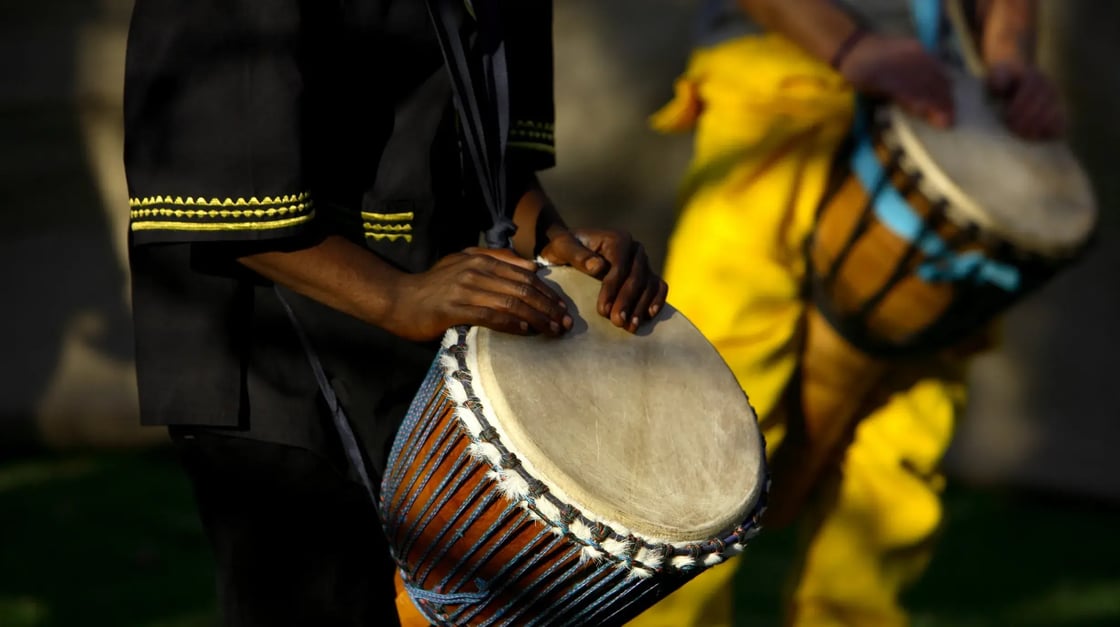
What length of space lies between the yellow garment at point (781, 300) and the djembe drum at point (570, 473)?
2.81 feet

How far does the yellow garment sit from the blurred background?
4.38 ft

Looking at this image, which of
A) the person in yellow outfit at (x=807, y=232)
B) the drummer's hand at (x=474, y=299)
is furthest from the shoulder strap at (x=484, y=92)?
the person in yellow outfit at (x=807, y=232)

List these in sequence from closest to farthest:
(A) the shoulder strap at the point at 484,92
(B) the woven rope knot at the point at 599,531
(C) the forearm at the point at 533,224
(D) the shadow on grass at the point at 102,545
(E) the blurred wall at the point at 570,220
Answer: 1. (B) the woven rope knot at the point at 599,531
2. (A) the shoulder strap at the point at 484,92
3. (C) the forearm at the point at 533,224
4. (D) the shadow on grass at the point at 102,545
5. (E) the blurred wall at the point at 570,220

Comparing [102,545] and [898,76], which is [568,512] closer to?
[898,76]

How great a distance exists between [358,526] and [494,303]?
1.36 ft

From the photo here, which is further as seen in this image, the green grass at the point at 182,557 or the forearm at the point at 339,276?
the green grass at the point at 182,557

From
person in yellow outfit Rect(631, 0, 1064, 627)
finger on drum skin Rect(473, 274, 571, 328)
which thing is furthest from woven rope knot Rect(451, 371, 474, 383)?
person in yellow outfit Rect(631, 0, 1064, 627)

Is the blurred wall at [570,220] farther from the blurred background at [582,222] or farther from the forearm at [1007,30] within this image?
the forearm at [1007,30]

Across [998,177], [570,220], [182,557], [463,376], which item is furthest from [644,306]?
[570,220]

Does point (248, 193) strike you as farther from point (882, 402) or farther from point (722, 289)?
point (882, 402)

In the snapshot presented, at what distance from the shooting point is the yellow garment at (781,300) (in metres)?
2.70

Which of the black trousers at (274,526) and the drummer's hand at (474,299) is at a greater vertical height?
the drummer's hand at (474,299)

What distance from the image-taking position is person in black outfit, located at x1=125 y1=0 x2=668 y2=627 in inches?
64.2

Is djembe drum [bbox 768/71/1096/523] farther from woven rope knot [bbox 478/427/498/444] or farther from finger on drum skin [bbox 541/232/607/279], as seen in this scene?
woven rope knot [bbox 478/427/498/444]
